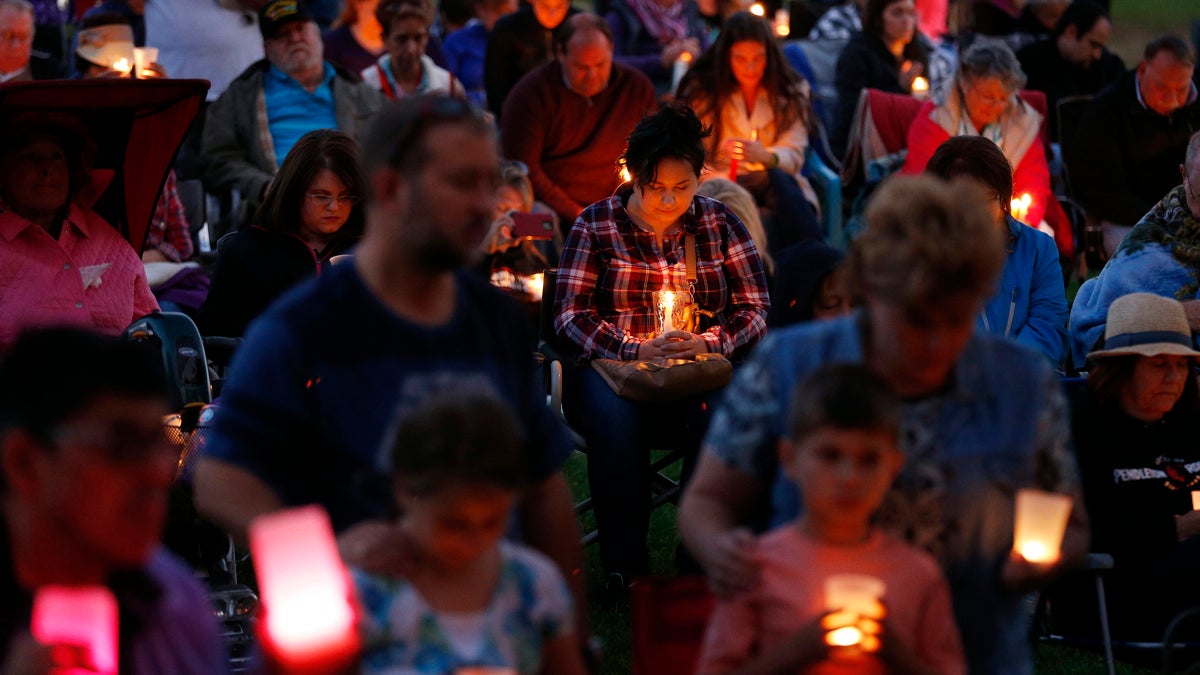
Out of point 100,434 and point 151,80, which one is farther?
point 151,80

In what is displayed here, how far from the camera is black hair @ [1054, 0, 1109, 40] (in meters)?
11.5

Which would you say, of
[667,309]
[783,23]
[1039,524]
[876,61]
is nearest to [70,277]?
[667,309]

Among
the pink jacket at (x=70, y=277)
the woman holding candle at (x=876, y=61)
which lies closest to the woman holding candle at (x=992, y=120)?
the woman holding candle at (x=876, y=61)

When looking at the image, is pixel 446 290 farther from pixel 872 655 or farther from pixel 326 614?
pixel 872 655

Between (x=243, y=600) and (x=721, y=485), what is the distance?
245cm

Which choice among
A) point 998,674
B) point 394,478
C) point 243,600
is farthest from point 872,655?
point 243,600

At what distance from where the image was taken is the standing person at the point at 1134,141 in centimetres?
934

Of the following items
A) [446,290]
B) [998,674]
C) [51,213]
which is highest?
[51,213]

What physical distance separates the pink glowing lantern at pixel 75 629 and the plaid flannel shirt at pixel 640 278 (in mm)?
3360

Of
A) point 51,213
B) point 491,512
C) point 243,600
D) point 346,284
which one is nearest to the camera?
point 491,512

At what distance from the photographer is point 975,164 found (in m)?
5.62

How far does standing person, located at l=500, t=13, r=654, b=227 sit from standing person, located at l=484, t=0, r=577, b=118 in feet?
4.68

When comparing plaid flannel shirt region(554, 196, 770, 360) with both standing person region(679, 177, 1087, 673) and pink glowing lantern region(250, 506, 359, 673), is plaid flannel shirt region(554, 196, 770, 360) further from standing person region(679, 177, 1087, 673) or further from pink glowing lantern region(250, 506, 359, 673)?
pink glowing lantern region(250, 506, 359, 673)

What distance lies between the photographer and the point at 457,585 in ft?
9.15
